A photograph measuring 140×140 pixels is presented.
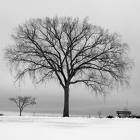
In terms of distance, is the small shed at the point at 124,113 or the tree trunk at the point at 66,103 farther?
the tree trunk at the point at 66,103

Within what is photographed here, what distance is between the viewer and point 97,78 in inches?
1336

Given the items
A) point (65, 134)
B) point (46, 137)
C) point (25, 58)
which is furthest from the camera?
point (25, 58)

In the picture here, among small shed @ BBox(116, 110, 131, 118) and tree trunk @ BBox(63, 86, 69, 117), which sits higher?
tree trunk @ BBox(63, 86, 69, 117)

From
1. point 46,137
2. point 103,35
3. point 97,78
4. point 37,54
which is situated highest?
point 103,35

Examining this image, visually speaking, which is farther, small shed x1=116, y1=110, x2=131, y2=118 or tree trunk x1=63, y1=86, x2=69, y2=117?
tree trunk x1=63, y1=86, x2=69, y2=117

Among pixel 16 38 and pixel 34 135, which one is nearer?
pixel 34 135

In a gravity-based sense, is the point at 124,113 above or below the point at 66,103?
below

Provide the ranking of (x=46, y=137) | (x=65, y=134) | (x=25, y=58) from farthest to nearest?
1. (x=25, y=58)
2. (x=65, y=134)
3. (x=46, y=137)

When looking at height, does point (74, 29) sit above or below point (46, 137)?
above

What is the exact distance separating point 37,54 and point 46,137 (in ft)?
74.3

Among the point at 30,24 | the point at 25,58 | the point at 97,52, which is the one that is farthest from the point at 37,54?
the point at 97,52

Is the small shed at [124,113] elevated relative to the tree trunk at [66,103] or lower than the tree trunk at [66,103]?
lower

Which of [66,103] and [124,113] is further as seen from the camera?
[66,103]

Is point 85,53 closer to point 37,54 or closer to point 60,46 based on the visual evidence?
point 60,46
